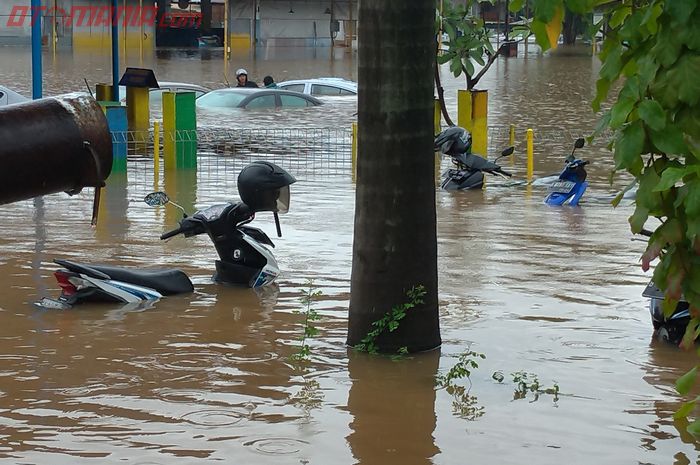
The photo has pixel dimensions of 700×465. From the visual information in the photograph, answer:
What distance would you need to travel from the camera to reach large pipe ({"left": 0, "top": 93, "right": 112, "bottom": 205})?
4.93 meters

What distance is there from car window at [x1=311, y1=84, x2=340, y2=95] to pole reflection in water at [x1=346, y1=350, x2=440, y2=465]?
73.4 ft

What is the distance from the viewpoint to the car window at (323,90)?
3044 cm

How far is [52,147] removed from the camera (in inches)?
204

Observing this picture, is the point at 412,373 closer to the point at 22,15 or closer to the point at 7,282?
the point at 7,282

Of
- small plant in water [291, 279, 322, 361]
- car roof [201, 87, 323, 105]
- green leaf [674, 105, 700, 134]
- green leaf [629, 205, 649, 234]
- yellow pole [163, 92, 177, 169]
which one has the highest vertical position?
green leaf [674, 105, 700, 134]

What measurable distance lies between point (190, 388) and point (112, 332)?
1.54 m

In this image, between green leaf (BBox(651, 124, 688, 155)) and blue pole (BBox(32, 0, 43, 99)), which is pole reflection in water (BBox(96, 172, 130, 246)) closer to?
blue pole (BBox(32, 0, 43, 99))

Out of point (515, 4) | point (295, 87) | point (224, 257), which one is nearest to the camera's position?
point (515, 4)

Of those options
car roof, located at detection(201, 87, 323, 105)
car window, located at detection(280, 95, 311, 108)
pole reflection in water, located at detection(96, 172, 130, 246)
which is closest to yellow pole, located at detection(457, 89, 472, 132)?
pole reflection in water, located at detection(96, 172, 130, 246)

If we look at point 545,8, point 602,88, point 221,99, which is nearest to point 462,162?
point 221,99

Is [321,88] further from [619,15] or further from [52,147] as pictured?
[619,15]

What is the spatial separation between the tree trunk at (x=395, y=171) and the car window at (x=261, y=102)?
64.1ft

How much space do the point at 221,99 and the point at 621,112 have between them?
24.9 meters

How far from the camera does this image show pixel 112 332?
353 inches
